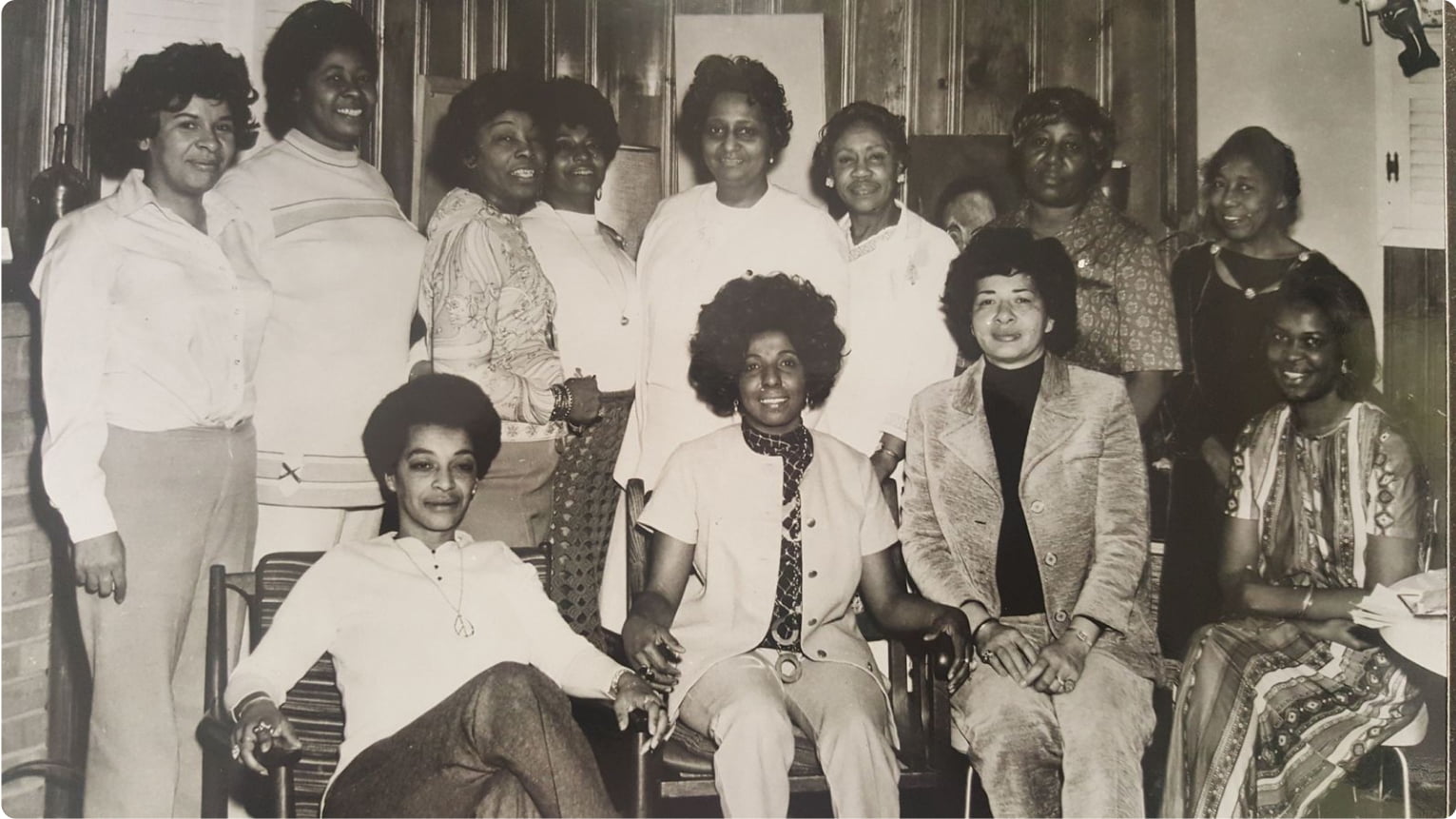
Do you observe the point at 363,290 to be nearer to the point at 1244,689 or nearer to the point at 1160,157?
the point at 1160,157

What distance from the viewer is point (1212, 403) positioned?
9.87 feet

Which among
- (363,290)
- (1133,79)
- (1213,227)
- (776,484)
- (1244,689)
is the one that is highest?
(1133,79)

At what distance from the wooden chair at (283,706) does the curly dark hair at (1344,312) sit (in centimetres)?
258

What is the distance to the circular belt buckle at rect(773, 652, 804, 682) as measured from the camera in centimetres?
273

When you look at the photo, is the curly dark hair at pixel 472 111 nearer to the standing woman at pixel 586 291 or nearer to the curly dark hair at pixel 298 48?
the standing woman at pixel 586 291

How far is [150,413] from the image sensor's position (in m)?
2.76

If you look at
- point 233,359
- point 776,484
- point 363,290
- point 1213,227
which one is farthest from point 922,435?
point 233,359

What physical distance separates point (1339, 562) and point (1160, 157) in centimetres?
114

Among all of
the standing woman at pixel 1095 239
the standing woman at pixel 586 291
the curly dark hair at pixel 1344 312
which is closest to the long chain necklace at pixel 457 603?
the standing woman at pixel 586 291

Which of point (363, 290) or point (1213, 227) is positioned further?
point (1213, 227)

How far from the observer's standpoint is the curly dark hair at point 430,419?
9.15 feet

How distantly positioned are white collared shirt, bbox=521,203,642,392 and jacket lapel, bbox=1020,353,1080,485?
1.00 metres

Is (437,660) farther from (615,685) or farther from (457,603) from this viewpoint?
(615,685)

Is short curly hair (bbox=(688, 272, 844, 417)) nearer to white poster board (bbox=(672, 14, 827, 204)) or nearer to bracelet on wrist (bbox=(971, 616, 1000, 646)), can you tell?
white poster board (bbox=(672, 14, 827, 204))
